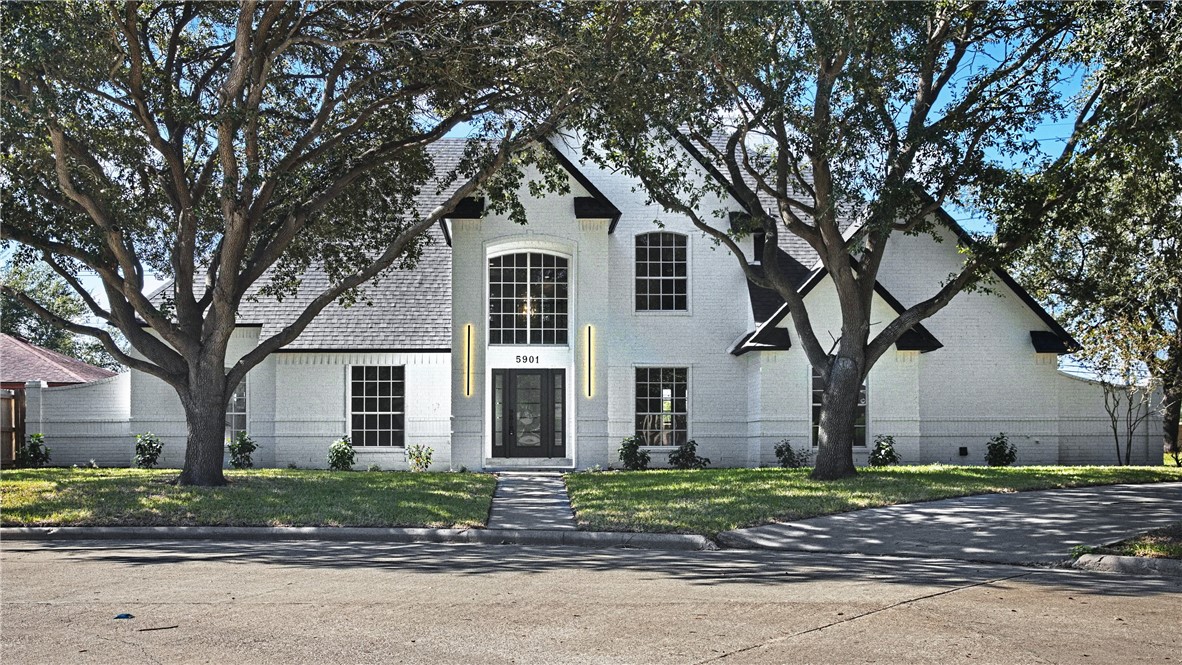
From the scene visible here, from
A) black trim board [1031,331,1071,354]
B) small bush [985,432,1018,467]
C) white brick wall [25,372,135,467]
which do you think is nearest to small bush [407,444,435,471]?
white brick wall [25,372,135,467]

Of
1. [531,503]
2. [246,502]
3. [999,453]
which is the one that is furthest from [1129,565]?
[999,453]

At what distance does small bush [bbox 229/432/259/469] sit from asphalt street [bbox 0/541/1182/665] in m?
13.9

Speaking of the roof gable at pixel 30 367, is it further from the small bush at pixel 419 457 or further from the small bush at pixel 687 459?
the small bush at pixel 687 459

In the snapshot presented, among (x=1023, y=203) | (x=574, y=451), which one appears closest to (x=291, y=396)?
(x=574, y=451)

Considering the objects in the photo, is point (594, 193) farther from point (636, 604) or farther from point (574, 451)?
point (636, 604)

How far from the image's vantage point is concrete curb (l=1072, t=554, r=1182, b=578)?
1070 cm

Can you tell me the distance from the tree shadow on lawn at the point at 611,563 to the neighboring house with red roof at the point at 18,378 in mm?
15581

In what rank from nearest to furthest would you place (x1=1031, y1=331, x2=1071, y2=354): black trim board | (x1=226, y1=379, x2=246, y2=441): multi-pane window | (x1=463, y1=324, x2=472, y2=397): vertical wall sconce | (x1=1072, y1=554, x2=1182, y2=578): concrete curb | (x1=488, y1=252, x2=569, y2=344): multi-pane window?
(x1=1072, y1=554, x2=1182, y2=578): concrete curb, (x1=463, y1=324, x2=472, y2=397): vertical wall sconce, (x1=488, y1=252, x2=569, y2=344): multi-pane window, (x1=1031, y1=331, x2=1071, y2=354): black trim board, (x1=226, y1=379, x2=246, y2=441): multi-pane window

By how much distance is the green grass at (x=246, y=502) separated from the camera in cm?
1403

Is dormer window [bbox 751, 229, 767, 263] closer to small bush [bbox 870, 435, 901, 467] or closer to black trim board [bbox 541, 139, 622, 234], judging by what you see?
black trim board [bbox 541, 139, 622, 234]

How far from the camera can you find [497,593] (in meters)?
9.05

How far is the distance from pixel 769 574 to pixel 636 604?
218 centimetres

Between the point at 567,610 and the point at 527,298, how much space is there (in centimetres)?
1766

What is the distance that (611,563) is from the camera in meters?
11.2
